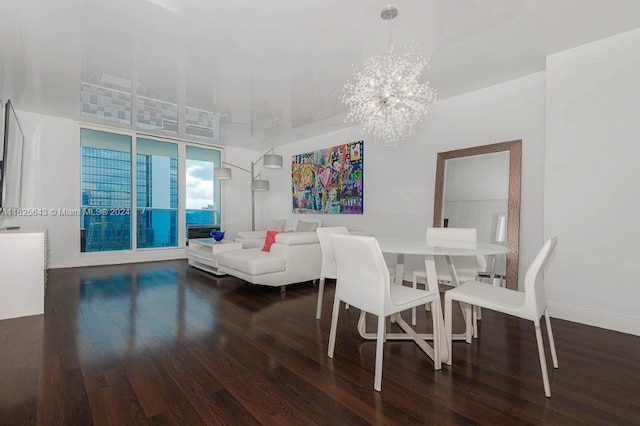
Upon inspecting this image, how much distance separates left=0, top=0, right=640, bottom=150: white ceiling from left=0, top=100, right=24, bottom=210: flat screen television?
0.53 metres

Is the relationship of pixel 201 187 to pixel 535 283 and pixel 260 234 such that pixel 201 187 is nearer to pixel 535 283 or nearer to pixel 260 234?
pixel 260 234

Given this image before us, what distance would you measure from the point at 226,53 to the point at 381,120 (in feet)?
5.32

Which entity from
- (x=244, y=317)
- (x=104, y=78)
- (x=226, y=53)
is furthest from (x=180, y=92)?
(x=244, y=317)

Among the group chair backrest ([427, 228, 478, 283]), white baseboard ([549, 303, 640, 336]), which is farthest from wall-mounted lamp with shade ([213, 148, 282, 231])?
white baseboard ([549, 303, 640, 336])

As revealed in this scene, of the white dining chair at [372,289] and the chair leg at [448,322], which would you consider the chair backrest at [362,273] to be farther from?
the chair leg at [448,322]

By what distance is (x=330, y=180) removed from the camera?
570 centimetres

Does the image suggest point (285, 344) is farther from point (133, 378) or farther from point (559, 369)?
point (559, 369)

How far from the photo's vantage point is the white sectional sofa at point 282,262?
369 centimetres

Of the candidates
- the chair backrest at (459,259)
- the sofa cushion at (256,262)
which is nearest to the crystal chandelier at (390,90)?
the chair backrest at (459,259)

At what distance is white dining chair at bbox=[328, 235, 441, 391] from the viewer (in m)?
1.77

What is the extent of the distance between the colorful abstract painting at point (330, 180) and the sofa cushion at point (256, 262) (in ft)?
6.37

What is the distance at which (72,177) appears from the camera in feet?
17.4

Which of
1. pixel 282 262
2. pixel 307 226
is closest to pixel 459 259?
pixel 282 262

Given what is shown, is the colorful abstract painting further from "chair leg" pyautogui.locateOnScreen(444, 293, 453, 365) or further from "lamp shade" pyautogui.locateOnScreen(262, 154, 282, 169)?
"chair leg" pyautogui.locateOnScreen(444, 293, 453, 365)
